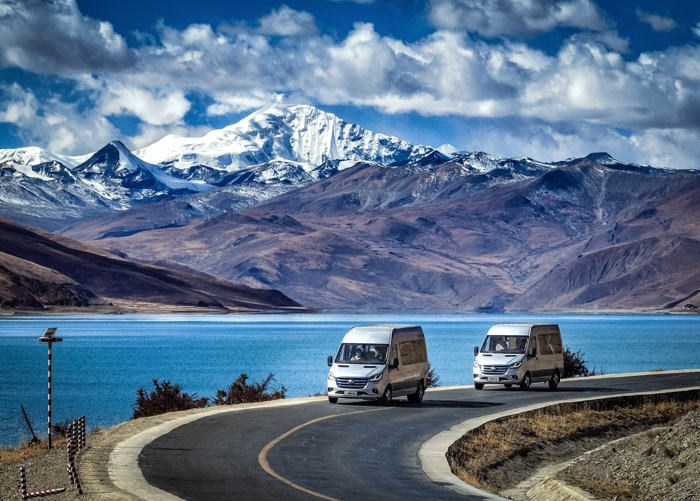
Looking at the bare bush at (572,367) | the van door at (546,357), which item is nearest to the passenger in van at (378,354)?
the van door at (546,357)

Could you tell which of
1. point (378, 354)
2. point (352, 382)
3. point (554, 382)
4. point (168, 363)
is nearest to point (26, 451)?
point (352, 382)

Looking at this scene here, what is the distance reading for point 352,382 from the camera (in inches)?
1065

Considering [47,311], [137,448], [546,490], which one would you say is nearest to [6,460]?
[137,448]

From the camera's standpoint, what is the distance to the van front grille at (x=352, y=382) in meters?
26.9

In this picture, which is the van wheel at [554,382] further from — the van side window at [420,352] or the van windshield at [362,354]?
the van windshield at [362,354]

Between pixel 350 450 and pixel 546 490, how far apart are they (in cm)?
364

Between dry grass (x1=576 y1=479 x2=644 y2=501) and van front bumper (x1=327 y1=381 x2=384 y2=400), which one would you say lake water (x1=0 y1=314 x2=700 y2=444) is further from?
dry grass (x1=576 y1=479 x2=644 y2=501)

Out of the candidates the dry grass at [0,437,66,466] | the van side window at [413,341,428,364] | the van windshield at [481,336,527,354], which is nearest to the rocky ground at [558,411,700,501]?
the van side window at [413,341,428,364]

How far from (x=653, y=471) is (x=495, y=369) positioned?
14567mm

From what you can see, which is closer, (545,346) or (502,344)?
(502,344)

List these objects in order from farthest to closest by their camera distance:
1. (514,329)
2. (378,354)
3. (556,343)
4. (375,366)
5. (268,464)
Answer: (556,343) < (514,329) < (378,354) < (375,366) < (268,464)

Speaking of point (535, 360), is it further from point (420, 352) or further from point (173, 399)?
point (173, 399)

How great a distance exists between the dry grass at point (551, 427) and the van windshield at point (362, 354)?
422 centimetres

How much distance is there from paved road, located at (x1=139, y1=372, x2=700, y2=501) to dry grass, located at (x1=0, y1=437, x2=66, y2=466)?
2.29m
